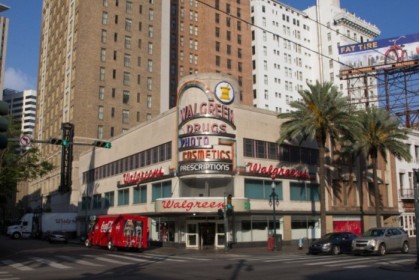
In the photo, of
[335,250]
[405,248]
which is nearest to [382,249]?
[405,248]

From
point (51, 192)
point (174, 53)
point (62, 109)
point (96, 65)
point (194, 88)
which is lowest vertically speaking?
point (51, 192)

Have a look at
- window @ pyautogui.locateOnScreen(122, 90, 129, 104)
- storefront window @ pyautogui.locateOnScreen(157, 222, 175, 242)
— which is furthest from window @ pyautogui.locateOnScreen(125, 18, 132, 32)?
storefront window @ pyautogui.locateOnScreen(157, 222, 175, 242)

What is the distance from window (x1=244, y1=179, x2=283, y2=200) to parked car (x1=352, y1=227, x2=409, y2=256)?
12.9m

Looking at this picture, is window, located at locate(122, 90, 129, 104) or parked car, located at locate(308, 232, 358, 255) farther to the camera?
window, located at locate(122, 90, 129, 104)

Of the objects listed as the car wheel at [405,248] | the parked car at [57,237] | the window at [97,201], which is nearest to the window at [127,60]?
the window at [97,201]

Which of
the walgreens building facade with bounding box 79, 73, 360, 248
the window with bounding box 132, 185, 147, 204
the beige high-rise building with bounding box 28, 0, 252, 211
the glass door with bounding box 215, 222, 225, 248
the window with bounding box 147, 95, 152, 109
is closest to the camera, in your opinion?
the walgreens building facade with bounding box 79, 73, 360, 248

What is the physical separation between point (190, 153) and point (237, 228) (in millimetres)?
7749

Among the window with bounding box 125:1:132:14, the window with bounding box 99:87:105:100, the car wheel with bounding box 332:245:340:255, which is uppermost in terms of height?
the window with bounding box 125:1:132:14

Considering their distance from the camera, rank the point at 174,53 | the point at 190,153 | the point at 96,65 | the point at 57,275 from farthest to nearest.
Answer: the point at 174,53
the point at 96,65
the point at 190,153
the point at 57,275

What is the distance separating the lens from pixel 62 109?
8388 cm

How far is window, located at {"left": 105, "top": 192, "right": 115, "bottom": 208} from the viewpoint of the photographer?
57203 mm

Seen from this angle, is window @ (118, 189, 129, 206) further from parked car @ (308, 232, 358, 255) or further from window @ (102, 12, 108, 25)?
window @ (102, 12, 108, 25)

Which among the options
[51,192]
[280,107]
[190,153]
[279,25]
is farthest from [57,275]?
[279,25]

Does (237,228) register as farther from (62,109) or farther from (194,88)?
(62,109)
